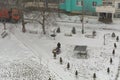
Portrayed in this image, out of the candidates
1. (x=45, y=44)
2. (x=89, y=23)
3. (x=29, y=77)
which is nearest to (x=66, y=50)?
(x=45, y=44)

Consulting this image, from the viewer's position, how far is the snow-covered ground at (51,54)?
139 feet

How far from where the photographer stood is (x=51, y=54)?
47.8 metres

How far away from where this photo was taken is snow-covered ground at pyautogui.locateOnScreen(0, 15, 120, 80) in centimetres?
4241

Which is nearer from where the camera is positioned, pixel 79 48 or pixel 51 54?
pixel 51 54

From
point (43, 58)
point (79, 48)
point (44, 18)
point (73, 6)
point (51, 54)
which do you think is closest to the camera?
point (43, 58)

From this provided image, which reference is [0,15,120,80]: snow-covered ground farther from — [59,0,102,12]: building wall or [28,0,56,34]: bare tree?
[59,0,102,12]: building wall

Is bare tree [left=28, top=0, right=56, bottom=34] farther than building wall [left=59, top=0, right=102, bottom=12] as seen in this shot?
No

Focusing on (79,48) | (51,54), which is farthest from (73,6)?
(51,54)

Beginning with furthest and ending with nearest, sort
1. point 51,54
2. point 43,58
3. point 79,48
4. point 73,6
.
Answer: point 73,6, point 79,48, point 51,54, point 43,58

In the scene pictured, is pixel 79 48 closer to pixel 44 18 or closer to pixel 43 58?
pixel 43 58

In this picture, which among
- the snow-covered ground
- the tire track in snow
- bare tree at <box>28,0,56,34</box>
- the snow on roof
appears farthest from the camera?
bare tree at <box>28,0,56,34</box>

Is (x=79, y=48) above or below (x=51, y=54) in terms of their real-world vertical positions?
above

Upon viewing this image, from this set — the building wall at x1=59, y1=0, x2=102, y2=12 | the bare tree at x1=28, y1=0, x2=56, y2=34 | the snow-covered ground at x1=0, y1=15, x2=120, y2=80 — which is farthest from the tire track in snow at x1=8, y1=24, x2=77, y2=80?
the building wall at x1=59, y1=0, x2=102, y2=12

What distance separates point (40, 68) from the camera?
43844mm
